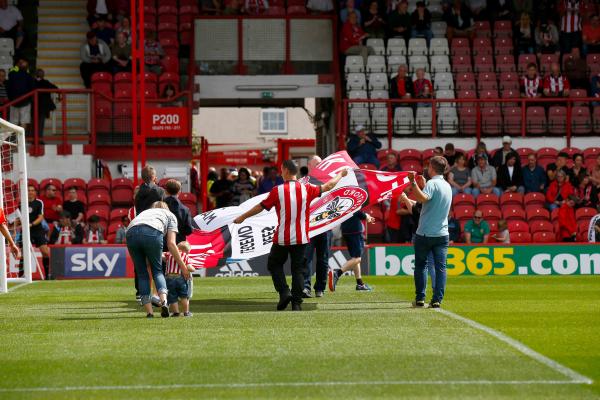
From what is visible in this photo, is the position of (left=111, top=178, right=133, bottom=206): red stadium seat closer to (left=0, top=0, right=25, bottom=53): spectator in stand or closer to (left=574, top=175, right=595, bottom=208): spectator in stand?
(left=0, top=0, right=25, bottom=53): spectator in stand

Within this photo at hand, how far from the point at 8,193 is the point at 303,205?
1196 centimetres

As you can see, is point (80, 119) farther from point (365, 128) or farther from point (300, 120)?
point (300, 120)

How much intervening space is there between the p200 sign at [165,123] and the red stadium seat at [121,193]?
1.81m

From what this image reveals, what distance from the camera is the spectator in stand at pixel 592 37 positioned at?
32.7 meters

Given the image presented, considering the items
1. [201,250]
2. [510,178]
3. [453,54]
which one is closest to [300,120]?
[453,54]

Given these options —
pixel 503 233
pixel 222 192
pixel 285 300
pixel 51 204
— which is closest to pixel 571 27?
pixel 503 233

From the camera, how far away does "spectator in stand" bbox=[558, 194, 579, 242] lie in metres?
26.4

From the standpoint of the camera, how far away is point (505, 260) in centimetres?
2488

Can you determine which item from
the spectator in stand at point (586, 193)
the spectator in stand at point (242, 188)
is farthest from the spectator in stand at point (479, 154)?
the spectator in stand at point (242, 188)

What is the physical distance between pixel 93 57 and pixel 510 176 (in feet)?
36.1

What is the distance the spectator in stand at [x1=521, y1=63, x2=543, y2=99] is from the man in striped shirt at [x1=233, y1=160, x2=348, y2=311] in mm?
17247

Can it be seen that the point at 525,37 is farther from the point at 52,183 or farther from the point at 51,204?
the point at 51,204

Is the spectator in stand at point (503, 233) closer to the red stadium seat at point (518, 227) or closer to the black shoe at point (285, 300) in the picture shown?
the red stadium seat at point (518, 227)

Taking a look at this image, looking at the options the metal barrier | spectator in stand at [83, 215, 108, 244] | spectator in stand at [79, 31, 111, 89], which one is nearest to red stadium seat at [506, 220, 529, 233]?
the metal barrier
